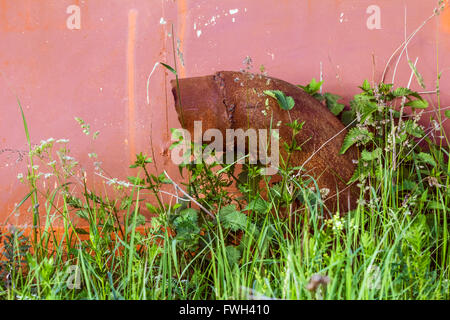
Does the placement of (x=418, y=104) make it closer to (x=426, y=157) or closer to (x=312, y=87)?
(x=426, y=157)

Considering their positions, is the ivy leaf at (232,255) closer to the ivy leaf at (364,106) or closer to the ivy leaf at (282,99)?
the ivy leaf at (282,99)

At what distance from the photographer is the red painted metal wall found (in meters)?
2.47

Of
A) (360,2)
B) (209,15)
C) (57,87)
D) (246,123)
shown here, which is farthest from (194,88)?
(360,2)

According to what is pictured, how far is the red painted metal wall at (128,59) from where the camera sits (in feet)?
8.10

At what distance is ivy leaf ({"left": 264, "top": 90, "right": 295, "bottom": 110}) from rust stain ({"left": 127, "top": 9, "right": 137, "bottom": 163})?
0.80 meters

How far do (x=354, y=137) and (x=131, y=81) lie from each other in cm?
120

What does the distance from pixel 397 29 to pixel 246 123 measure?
1.03 meters

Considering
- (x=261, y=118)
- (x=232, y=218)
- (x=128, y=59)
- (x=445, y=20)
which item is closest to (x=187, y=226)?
(x=232, y=218)

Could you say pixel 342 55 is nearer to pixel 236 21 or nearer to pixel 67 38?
pixel 236 21

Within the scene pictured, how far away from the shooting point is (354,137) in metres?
2.10

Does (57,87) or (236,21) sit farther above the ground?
(236,21)
